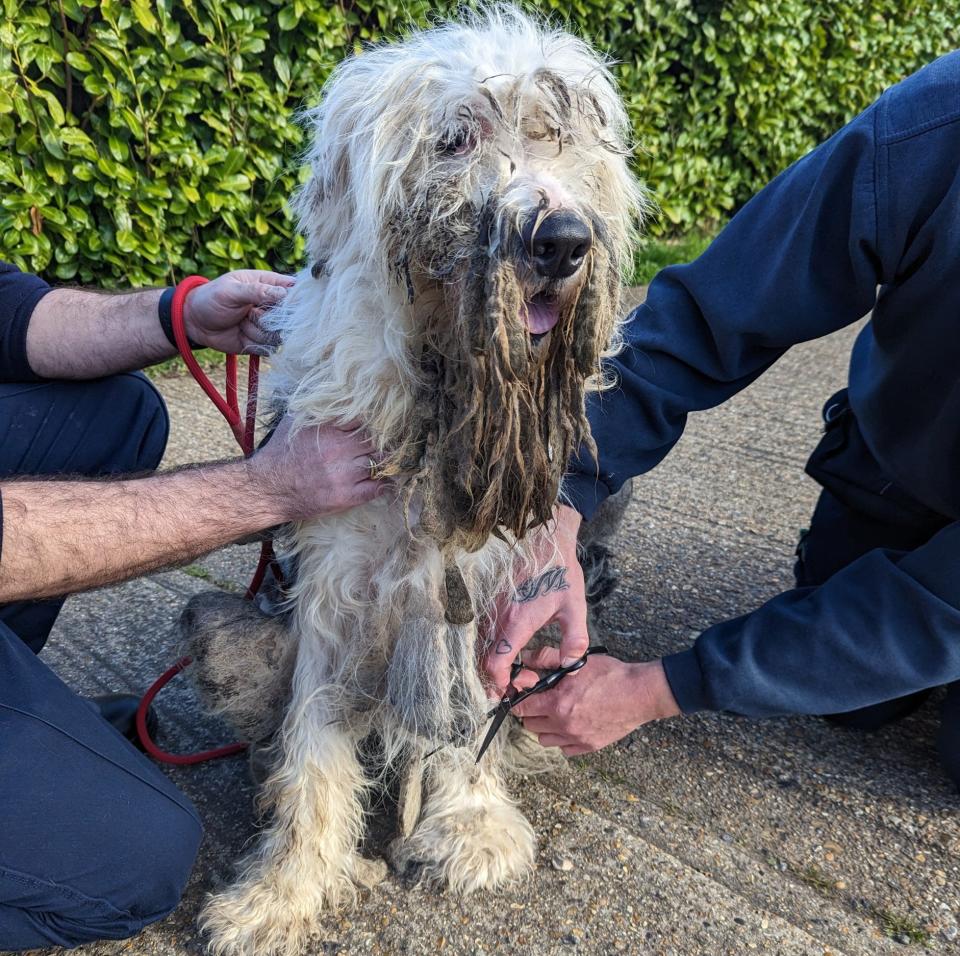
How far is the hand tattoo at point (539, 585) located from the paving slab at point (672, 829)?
1.97 ft

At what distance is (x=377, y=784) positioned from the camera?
8.00 feet

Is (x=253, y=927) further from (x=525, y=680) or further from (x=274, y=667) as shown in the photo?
(x=525, y=680)

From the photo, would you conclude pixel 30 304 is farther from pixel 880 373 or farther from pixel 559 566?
pixel 880 373

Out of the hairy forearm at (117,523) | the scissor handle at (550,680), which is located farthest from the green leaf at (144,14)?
the scissor handle at (550,680)

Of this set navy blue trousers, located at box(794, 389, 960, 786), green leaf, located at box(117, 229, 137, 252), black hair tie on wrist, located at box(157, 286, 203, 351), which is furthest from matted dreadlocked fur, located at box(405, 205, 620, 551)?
green leaf, located at box(117, 229, 137, 252)

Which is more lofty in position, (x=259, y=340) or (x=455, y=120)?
(x=455, y=120)

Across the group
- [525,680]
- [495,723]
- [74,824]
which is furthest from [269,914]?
[525,680]

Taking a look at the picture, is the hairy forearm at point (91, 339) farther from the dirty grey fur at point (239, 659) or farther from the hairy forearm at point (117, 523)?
the dirty grey fur at point (239, 659)

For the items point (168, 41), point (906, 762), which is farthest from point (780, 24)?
point (906, 762)

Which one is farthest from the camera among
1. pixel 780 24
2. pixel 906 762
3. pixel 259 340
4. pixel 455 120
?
pixel 780 24

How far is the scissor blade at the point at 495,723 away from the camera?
2.30m

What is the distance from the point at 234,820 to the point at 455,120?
1777mm

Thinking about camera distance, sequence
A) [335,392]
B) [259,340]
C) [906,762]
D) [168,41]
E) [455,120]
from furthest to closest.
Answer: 1. [168,41]
2. [906,762]
3. [259,340]
4. [335,392]
5. [455,120]

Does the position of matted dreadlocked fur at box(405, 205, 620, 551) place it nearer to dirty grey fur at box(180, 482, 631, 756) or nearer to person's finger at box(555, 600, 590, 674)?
dirty grey fur at box(180, 482, 631, 756)
